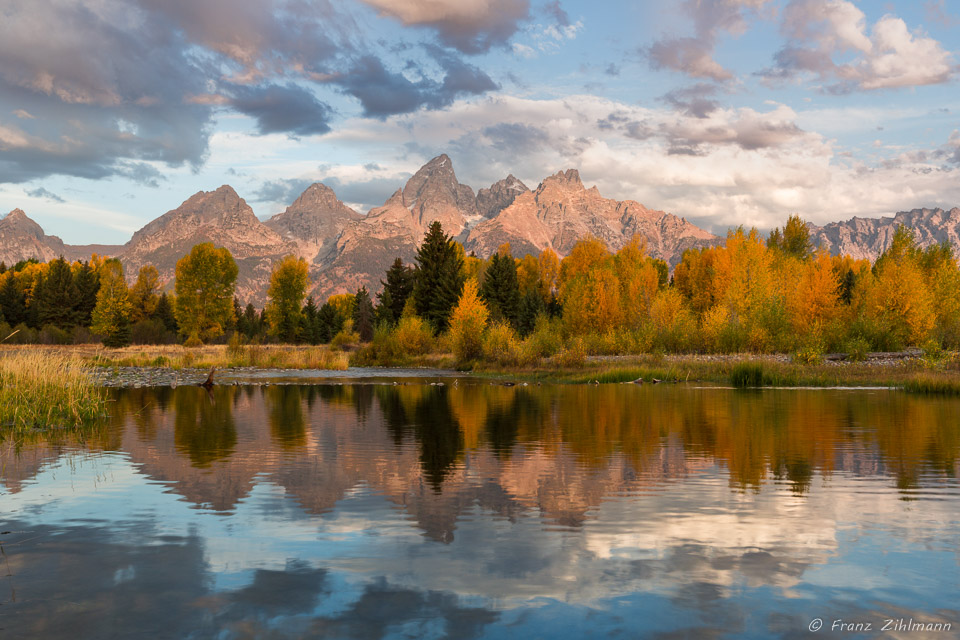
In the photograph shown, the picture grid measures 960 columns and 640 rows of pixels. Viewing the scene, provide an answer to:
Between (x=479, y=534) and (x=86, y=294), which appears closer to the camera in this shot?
(x=479, y=534)

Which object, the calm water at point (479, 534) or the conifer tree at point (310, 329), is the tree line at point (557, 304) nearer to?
the conifer tree at point (310, 329)

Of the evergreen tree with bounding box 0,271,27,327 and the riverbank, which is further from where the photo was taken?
the evergreen tree with bounding box 0,271,27,327

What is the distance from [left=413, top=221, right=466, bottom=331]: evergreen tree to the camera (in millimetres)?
79938

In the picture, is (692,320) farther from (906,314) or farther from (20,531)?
(20,531)

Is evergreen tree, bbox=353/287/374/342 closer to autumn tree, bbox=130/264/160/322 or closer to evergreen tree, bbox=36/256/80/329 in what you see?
autumn tree, bbox=130/264/160/322

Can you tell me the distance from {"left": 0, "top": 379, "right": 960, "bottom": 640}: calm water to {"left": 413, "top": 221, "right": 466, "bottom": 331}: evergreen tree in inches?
2462

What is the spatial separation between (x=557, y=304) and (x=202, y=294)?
5611 cm

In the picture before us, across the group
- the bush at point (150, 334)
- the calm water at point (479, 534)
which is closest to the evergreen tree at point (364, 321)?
the bush at point (150, 334)

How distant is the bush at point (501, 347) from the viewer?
54900 mm

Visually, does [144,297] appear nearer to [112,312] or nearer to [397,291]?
[112,312]

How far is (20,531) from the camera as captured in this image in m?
8.45

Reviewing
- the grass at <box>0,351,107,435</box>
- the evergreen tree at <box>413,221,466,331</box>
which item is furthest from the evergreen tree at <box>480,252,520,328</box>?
the grass at <box>0,351,107,435</box>

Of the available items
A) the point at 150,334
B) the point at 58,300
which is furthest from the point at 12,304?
the point at 150,334

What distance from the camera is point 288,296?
117 meters
